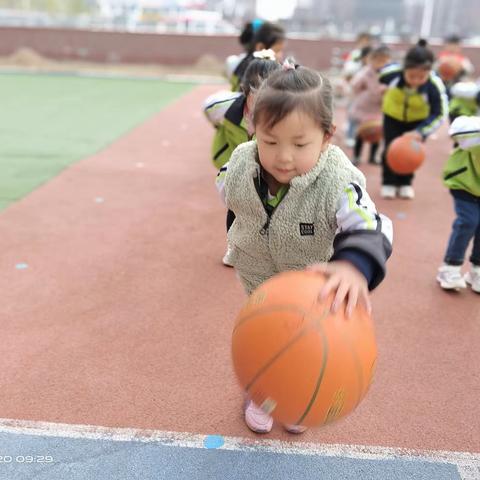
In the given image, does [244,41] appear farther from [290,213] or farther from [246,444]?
[246,444]

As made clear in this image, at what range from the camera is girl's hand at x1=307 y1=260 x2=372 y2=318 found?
185 cm

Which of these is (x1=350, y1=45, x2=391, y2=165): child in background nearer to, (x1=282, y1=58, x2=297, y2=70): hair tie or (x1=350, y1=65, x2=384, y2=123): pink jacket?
(x1=350, y1=65, x2=384, y2=123): pink jacket

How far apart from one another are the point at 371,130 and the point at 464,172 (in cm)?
376

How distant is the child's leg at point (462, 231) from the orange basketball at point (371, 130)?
3585 millimetres

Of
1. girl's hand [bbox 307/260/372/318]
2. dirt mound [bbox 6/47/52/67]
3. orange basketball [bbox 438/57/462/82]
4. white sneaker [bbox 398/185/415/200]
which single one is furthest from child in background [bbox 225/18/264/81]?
dirt mound [bbox 6/47/52/67]

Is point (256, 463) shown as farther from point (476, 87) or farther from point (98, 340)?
point (476, 87)

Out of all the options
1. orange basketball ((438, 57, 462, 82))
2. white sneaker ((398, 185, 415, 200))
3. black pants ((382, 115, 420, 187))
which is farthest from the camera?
orange basketball ((438, 57, 462, 82))

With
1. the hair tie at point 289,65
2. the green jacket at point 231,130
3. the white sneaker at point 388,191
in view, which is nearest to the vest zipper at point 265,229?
the hair tie at point 289,65

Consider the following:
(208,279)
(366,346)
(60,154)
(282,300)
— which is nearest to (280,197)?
(282,300)

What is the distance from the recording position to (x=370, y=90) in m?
7.86

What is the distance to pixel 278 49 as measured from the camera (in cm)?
462

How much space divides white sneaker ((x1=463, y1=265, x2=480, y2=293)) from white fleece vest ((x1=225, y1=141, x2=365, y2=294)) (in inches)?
96.2

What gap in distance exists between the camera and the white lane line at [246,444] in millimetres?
2605

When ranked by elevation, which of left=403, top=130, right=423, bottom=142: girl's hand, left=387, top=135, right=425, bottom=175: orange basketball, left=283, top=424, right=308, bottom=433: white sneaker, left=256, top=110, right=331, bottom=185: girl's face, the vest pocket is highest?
left=256, top=110, right=331, bottom=185: girl's face
